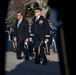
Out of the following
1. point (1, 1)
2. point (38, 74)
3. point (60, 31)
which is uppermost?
point (1, 1)

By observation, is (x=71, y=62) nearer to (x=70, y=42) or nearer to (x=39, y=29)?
(x=70, y=42)

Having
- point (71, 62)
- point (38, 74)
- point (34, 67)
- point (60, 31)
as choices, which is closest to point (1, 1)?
point (60, 31)

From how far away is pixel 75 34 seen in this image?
3.33 metres

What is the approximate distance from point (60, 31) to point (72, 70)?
349 millimetres

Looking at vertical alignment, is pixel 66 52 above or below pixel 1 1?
below

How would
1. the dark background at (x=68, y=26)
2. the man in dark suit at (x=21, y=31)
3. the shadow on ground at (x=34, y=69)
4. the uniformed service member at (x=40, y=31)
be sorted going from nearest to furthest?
the dark background at (x=68, y=26)
the shadow on ground at (x=34, y=69)
the uniformed service member at (x=40, y=31)
the man in dark suit at (x=21, y=31)

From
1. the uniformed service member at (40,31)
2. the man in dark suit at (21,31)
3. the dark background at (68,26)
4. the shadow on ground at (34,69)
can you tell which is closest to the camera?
the dark background at (68,26)

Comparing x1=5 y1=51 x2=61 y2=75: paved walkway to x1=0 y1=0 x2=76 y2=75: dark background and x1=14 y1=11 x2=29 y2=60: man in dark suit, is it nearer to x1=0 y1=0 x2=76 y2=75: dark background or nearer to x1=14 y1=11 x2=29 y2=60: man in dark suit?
x1=14 y1=11 x2=29 y2=60: man in dark suit

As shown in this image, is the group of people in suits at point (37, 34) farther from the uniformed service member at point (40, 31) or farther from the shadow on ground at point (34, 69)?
the shadow on ground at point (34, 69)

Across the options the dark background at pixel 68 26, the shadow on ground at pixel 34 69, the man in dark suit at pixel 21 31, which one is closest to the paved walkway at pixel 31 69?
the shadow on ground at pixel 34 69

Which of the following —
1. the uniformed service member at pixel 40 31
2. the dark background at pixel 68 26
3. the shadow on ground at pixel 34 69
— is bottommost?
the shadow on ground at pixel 34 69

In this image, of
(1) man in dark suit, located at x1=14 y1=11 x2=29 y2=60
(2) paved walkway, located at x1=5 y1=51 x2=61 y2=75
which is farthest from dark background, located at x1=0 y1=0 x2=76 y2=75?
(1) man in dark suit, located at x1=14 y1=11 x2=29 y2=60

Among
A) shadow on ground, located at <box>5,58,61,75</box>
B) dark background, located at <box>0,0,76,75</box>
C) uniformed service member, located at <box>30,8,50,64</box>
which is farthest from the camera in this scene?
uniformed service member, located at <box>30,8,50,64</box>

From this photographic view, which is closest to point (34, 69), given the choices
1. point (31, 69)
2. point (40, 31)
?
point (31, 69)
